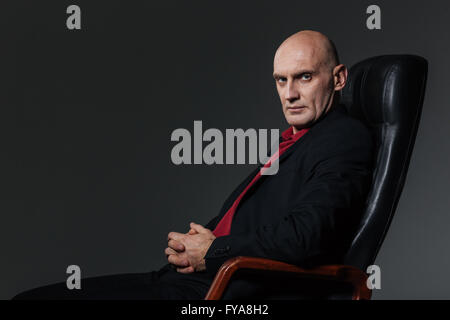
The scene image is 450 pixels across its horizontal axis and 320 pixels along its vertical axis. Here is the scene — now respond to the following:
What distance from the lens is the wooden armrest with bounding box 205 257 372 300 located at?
1.59 m

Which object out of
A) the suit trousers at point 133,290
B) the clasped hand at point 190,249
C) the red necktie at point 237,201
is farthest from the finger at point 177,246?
the red necktie at point 237,201

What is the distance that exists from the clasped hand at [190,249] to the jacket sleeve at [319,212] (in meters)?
0.06

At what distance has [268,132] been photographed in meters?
3.72

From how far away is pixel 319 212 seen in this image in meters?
1.68

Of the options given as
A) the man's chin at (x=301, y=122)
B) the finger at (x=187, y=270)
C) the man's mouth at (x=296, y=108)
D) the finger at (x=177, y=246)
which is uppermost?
the man's mouth at (x=296, y=108)

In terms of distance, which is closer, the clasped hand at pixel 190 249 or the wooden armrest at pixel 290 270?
the wooden armrest at pixel 290 270

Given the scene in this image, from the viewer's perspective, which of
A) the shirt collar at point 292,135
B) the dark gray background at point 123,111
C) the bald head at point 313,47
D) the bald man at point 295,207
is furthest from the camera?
the dark gray background at point 123,111

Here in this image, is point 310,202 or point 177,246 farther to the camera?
point 177,246

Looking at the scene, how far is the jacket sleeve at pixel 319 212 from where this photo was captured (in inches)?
65.6

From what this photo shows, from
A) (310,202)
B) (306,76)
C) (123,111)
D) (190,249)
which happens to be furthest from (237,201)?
(123,111)

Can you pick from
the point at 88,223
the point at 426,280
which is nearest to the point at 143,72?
the point at 88,223

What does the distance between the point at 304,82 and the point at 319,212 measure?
52 cm

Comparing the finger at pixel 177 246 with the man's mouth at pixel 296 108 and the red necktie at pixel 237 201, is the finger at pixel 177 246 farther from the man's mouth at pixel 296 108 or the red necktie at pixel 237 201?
the man's mouth at pixel 296 108

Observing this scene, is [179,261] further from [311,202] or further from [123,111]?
[123,111]
